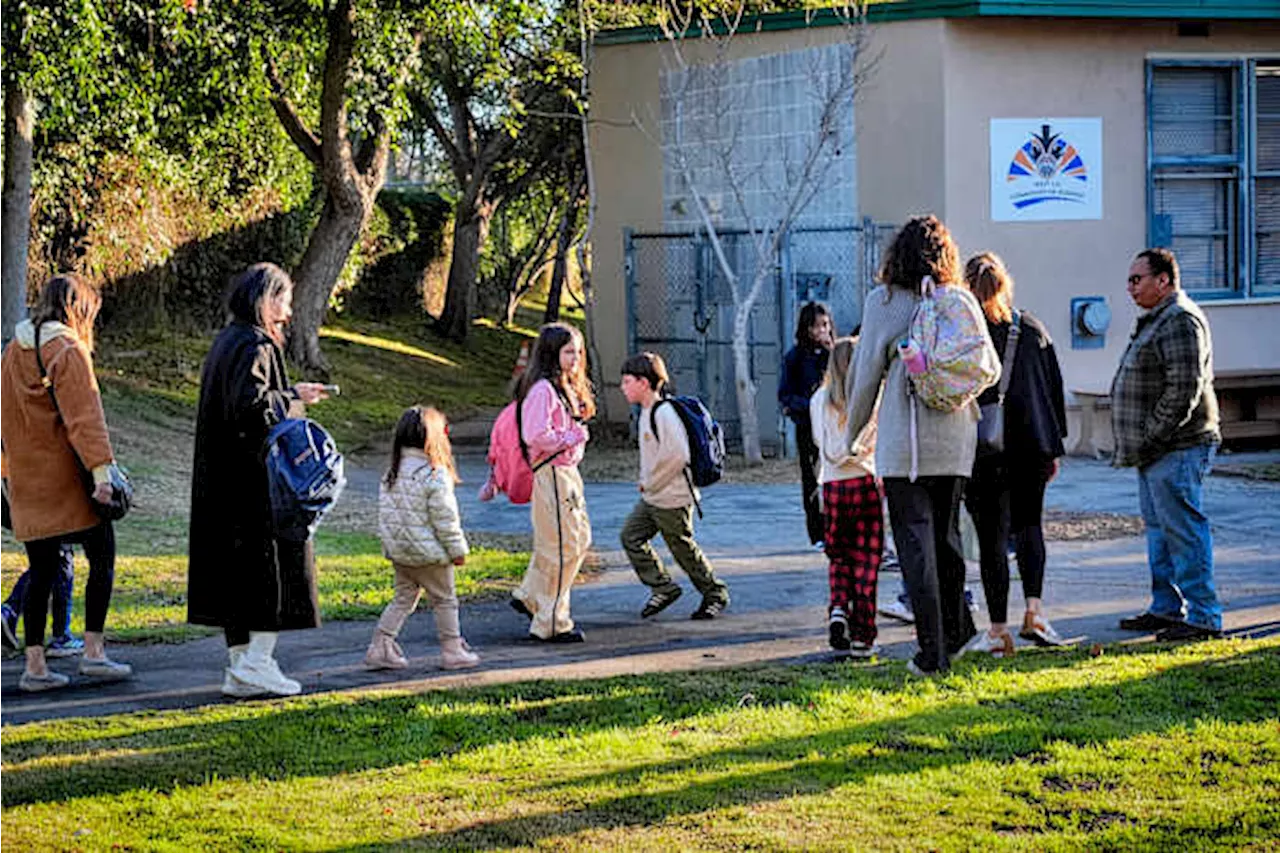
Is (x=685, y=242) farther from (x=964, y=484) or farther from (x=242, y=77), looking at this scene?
(x=964, y=484)

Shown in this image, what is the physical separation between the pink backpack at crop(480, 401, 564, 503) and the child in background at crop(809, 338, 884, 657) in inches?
52.6

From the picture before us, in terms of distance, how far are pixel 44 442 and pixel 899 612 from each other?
4189 mm

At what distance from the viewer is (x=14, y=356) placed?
8.12 meters

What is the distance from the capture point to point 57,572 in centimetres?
837

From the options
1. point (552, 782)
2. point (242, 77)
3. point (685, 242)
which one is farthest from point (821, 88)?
point (552, 782)

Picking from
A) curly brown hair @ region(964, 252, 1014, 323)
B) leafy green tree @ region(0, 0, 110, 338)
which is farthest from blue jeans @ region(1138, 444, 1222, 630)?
leafy green tree @ region(0, 0, 110, 338)

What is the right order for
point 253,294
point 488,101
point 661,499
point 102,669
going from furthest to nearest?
point 488,101 → point 661,499 → point 102,669 → point 253,294

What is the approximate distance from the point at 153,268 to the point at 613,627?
15.4 metres

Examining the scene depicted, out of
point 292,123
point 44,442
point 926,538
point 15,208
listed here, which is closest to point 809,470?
point 926,538

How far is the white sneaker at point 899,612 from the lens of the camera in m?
9.52

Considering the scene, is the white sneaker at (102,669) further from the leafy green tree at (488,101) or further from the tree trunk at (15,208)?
the leafy green tree at (488,101)

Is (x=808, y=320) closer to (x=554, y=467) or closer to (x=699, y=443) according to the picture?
(x=699, y=443)

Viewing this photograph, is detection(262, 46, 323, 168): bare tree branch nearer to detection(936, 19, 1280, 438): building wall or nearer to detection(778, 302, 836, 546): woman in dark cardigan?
detection(936, 19, 1280, 438): building wall

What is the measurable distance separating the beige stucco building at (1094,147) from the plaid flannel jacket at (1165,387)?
27.3 feet
